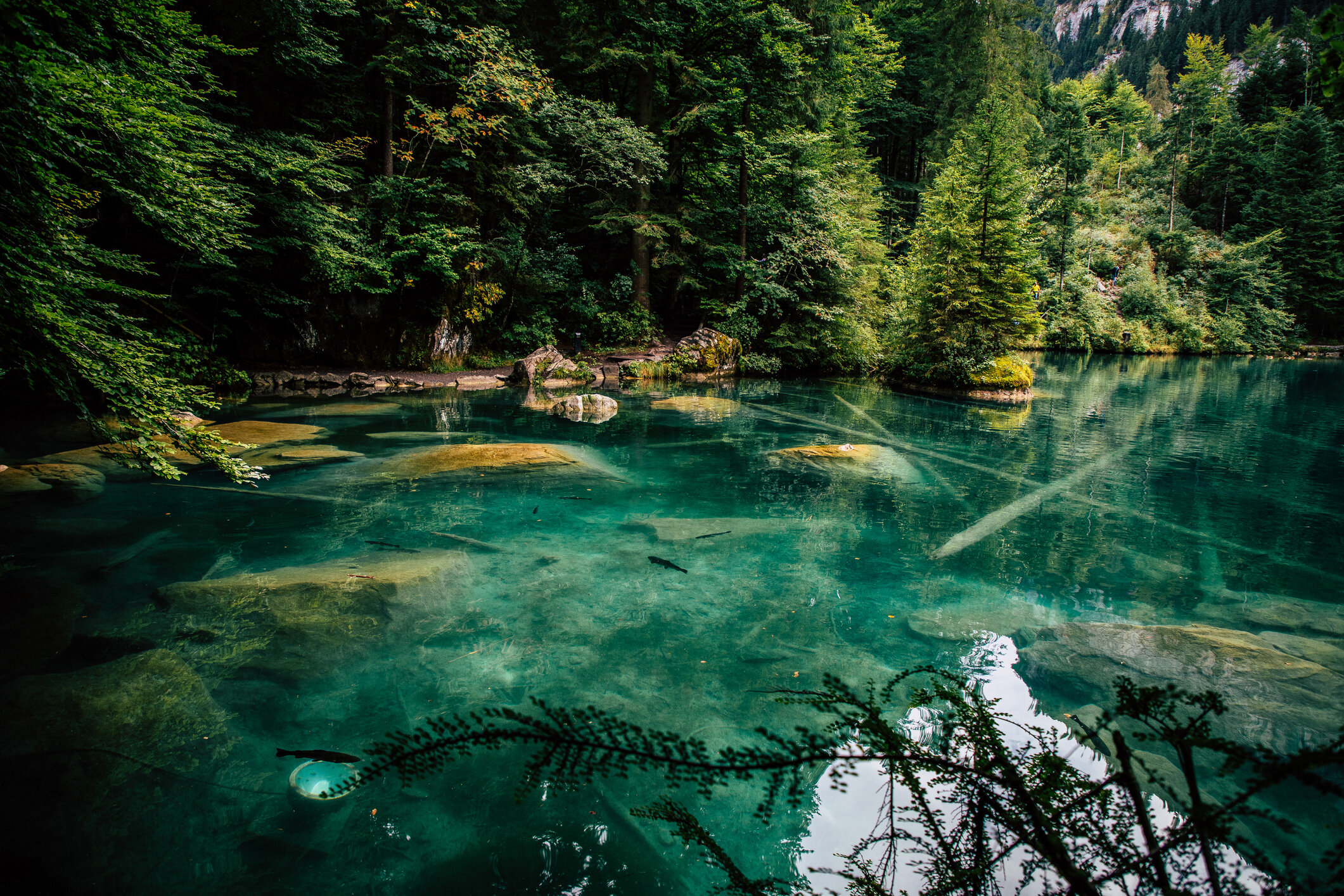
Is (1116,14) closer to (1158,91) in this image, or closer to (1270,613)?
(1158,91)

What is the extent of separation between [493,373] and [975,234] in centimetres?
1490

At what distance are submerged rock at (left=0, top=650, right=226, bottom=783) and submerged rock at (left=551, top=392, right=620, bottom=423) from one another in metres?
10.2

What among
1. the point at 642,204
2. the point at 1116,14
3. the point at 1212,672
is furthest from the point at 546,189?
the point at 1116,14

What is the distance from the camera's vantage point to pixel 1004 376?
17.2 meters

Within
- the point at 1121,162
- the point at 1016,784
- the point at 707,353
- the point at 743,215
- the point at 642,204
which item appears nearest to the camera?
the point at 1016,784

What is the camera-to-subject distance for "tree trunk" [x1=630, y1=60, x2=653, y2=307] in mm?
21078

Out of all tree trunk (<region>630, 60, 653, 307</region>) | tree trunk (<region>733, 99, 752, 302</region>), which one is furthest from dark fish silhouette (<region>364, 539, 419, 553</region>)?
tree trunk (<region>733, 99, 752, 302</region>)

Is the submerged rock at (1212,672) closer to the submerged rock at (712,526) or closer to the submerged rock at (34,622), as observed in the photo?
the submerged rock at (712,526)

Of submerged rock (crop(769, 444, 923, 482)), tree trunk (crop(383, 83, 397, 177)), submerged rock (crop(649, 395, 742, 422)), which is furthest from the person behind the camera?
tree trunk (crop(383, 83, 397, 177))

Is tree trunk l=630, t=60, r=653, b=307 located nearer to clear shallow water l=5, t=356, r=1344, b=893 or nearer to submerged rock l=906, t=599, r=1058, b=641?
clear shallow water l=5, t=356, r=1344, b=893

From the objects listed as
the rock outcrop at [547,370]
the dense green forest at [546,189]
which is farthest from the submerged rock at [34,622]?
the rock outcrop at [547,370]

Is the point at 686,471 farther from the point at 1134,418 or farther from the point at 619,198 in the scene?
the point at 619,198

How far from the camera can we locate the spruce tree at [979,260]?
16688 millimetres

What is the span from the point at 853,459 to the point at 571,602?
6.26m
